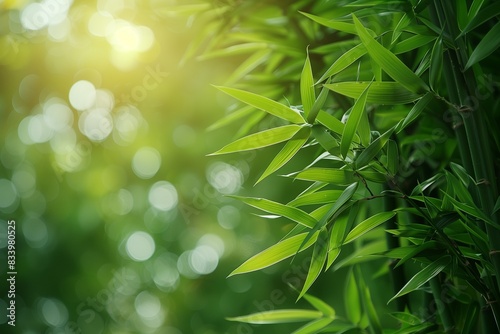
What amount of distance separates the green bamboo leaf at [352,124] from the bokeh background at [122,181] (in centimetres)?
103

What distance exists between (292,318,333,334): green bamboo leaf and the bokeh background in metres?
0.79

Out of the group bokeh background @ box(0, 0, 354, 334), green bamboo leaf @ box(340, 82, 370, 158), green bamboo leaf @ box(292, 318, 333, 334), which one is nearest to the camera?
green bamboo leaf @ box(340, 82, 370, 158)

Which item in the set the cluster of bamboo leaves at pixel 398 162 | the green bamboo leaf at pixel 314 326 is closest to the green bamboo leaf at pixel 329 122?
the cluster of bamboo leaves at pixel 398 162

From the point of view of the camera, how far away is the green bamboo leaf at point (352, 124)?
49 cm

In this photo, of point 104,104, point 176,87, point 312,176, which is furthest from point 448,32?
→ point 104,104

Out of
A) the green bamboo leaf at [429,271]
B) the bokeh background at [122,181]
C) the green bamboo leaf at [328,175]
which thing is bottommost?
the bokeh background at [122,181]

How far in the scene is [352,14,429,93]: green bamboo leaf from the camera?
51 cm

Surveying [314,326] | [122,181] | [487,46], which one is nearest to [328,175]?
[487,46]

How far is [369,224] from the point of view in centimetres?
59

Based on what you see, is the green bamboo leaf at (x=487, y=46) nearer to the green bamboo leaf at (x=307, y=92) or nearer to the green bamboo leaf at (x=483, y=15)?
the green bamboo leaf at (x=483, y=15)

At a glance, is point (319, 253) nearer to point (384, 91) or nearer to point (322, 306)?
point (384, 91)

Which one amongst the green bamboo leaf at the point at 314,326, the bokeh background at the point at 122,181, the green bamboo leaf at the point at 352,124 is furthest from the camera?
the bokeh background at the point at 122,181

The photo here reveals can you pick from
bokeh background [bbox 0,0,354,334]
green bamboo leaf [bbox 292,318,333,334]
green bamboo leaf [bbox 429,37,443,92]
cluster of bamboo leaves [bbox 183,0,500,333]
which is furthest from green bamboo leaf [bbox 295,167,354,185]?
bokeh background [bbox 0,0,354,334]

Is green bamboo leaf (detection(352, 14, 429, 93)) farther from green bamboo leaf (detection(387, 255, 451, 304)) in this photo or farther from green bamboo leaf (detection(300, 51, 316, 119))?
green bamboo leaf (detection(387, 255, 451, 304))
